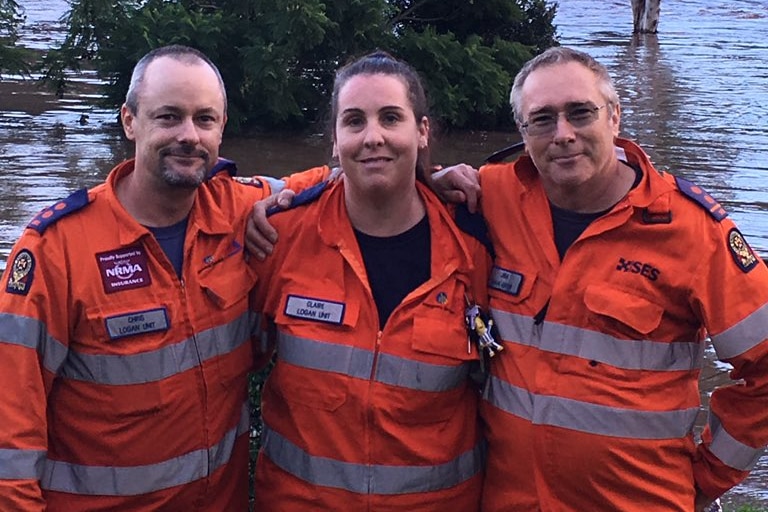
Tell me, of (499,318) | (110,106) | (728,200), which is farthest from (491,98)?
(499,318)

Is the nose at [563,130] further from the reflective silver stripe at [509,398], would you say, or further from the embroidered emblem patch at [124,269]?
the embroidered emblem patch at [124,269]

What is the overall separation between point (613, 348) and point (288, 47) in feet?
33.3

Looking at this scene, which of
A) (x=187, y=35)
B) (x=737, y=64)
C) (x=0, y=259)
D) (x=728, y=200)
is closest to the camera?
(x=0, y=259)

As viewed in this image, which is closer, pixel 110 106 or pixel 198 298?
pixel 198 298

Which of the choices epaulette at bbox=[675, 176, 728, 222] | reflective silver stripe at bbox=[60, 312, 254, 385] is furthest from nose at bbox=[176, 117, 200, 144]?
epaulette at bbox=[675, 176, 728, 222]

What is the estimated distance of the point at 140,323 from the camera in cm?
321

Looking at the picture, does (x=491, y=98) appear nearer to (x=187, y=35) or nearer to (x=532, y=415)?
(x=187, y=35)

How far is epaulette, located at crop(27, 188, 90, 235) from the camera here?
10.3 ft

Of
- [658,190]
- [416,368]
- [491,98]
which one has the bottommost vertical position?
[491,98]

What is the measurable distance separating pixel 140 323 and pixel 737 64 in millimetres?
18897

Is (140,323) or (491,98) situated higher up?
(140,323)

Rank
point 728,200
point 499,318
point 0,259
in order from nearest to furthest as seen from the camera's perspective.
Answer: point 499,318 → point 0,259 → point 728,200

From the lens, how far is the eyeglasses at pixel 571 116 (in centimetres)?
337

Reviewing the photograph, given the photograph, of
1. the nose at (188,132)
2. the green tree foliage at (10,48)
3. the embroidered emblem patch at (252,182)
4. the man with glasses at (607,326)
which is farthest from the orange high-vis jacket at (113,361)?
the green tree foliage at (10,48)
